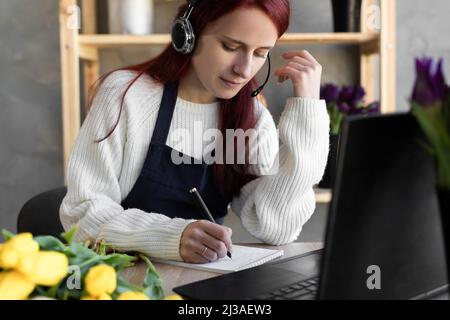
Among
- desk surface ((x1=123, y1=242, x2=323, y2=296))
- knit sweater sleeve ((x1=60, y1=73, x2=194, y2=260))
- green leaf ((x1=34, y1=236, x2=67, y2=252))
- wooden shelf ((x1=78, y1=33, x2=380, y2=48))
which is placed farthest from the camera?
wooden shelf ((x1=78, y1=33, x2=380, y2=48))

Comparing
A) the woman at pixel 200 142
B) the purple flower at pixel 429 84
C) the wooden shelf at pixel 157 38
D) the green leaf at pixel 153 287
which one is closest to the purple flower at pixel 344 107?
the wooden shelf at pixel 157 38

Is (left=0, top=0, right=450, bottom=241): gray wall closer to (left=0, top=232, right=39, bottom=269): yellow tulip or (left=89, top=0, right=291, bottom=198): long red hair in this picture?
(left=89, top=0, right=291, bottom=198): long red hair

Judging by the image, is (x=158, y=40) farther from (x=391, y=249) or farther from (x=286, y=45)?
(x=391, y=249)

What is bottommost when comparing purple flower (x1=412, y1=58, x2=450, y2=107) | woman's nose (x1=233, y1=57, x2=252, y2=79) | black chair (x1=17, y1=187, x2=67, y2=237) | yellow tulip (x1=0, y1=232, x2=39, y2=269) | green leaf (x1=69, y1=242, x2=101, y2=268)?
black chair (x1=17, y1=187, x2=67, y2=237)

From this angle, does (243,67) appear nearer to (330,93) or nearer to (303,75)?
(303,75)

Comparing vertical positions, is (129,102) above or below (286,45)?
below

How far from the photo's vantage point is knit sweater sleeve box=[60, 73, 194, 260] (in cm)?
99

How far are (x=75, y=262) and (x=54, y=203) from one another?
0.83 meters

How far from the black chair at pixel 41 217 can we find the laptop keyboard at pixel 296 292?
0.77m

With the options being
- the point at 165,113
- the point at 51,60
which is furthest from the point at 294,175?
the point at 51,60

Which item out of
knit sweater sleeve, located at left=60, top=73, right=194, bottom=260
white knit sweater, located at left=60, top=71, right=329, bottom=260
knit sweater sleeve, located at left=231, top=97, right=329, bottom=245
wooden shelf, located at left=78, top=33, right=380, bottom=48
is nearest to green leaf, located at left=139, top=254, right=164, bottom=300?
knit sweater sleeve, located at left=60, top=73, right=194, bottom=260

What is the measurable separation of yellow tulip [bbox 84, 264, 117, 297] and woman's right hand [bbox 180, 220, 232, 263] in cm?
42

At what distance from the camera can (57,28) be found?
2.06 metres
